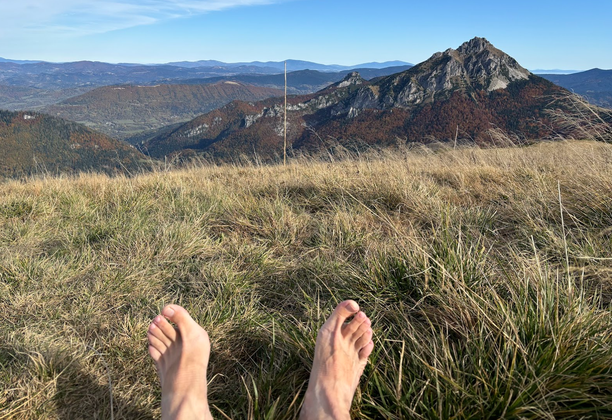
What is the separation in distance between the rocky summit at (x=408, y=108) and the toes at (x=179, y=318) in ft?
150

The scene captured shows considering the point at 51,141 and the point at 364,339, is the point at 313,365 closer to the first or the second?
the point at 364,339

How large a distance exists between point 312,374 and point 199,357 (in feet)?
1.55

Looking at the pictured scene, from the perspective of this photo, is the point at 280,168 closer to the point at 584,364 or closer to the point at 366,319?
the point at 366,319

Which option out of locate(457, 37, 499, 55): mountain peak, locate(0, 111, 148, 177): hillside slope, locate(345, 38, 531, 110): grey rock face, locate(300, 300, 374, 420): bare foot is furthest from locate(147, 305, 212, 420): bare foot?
locate(457, 37, 499, 55): mountain peak

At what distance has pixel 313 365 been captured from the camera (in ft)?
4.21

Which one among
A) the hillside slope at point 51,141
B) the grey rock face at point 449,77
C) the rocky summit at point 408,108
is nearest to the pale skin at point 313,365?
the rocky summit at point 408,108

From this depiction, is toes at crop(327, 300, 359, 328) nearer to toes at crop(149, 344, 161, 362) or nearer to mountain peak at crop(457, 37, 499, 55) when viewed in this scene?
toes at crop(149, 344, 161, 362)

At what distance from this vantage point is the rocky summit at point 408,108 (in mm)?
58756

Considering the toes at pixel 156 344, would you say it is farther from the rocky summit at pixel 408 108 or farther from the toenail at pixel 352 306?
the rocky summit at pixel 408 108

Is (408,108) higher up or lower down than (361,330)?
higher up

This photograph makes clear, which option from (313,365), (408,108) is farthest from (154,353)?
(408,108)

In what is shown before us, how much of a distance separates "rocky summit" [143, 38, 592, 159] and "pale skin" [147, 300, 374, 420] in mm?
45623

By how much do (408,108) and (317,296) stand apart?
82283mm

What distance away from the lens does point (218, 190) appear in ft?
12.6
